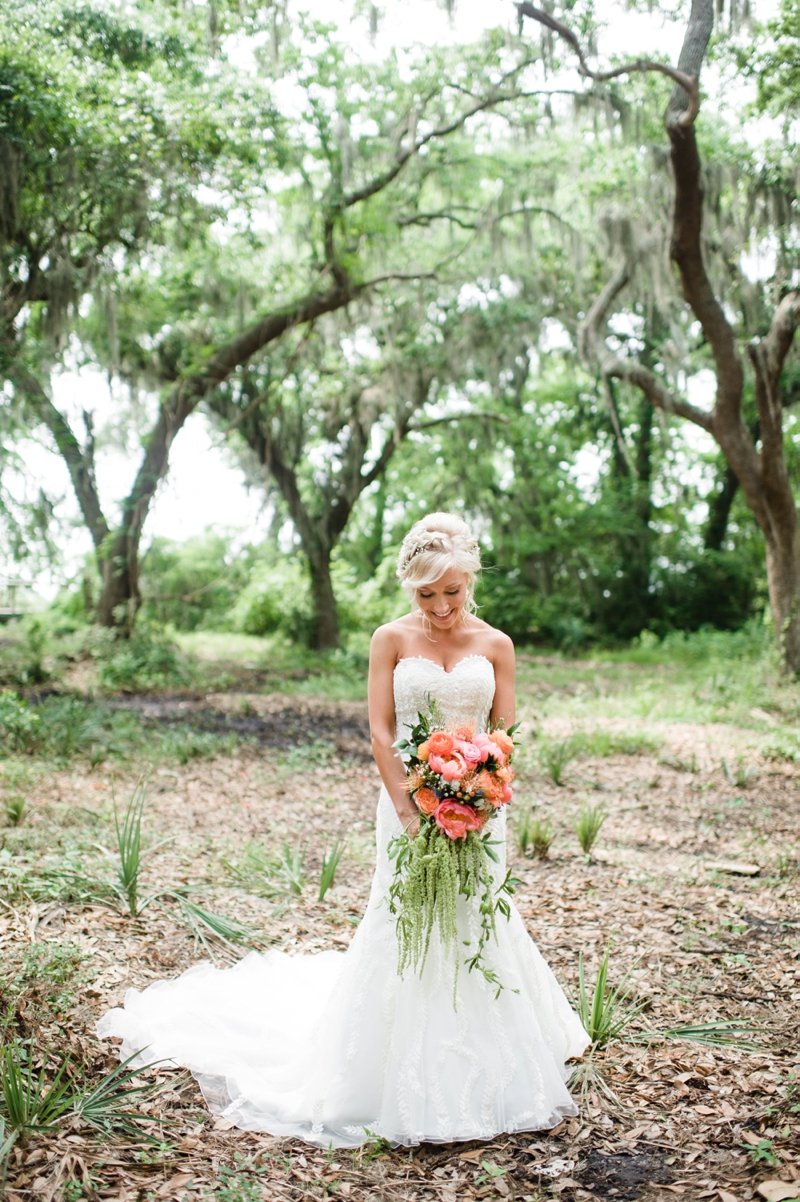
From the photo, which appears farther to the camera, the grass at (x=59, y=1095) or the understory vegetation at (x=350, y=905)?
the understory vegetation at (x=350, y=905)

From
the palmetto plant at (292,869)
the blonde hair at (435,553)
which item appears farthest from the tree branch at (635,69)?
the palmetto plant at (292,869)

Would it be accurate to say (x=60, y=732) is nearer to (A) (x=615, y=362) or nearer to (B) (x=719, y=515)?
(A) (x=615, y=362)

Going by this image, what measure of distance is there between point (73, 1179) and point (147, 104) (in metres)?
9.21

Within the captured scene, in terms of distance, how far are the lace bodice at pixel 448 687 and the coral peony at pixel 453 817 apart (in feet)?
1.24

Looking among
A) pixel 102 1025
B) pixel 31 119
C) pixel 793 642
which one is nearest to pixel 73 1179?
pixel 102 1025

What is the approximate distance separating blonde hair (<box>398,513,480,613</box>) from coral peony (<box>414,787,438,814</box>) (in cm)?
69

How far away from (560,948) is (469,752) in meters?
2.14

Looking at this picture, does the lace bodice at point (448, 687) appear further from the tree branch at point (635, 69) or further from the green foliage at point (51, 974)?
the tree branch at point (635, 69)

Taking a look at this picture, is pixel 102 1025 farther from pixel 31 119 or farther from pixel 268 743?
pixel 31 119

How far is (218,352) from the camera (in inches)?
494

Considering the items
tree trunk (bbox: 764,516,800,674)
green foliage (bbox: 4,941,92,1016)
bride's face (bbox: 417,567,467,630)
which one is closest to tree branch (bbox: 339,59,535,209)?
tree trunk (bbox: 764,516,800,674)

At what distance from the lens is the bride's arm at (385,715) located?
2965 mm

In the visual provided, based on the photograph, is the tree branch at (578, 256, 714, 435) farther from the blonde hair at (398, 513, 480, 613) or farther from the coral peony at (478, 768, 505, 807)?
the coral peony at (478, 768, 505, 807)

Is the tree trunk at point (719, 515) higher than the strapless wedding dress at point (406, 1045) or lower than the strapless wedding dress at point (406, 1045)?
higher
